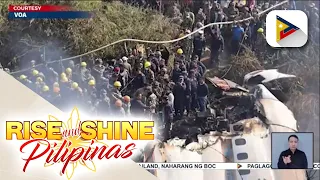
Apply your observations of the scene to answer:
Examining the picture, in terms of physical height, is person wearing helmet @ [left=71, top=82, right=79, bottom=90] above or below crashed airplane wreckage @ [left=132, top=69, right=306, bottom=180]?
above

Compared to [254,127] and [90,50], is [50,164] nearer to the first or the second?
[90,50]

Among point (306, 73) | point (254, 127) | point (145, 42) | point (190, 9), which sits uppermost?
point (190, 9)

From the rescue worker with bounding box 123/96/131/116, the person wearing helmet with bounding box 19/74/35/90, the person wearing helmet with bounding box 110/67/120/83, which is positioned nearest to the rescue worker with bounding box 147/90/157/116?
the rescue worker with bounding box 123/96/131/116

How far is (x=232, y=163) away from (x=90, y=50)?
52.9 inches

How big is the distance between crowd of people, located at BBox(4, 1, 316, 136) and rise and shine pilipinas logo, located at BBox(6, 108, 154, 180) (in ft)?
0.33

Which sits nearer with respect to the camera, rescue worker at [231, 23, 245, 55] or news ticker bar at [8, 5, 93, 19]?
news ticker bar at [8, 5, 93, 19]

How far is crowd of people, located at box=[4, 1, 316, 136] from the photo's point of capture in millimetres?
3738

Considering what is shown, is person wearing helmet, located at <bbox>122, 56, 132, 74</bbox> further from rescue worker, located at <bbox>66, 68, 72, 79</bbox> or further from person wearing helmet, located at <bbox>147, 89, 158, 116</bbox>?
rescue worker, located at <bbox>66, 68, 72, 79</bbox>

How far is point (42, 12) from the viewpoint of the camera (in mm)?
3717

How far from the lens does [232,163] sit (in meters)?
3.82

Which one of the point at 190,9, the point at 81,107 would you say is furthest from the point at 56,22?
the point at 190,9

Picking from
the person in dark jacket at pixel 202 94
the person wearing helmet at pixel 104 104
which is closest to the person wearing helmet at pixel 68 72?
the person wearing helmet at pixel 104 104

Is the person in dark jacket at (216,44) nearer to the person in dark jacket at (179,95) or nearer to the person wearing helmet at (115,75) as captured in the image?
the person in dark jacket at (179,95)

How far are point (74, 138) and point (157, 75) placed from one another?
0.77 m
